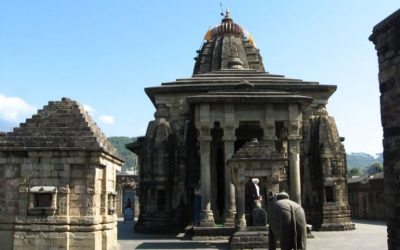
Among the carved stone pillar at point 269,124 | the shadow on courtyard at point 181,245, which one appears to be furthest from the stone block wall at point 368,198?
the shadow on courtyard at point 181,245

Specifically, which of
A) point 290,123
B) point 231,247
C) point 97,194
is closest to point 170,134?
point 290,123

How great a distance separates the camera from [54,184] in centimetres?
1156

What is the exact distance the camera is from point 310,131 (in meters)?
25.8

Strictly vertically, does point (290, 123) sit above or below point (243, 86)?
below

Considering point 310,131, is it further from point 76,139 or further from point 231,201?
point 76,139

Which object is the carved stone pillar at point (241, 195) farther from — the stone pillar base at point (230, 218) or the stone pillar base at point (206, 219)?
the stone pillar base at point (206, 219)

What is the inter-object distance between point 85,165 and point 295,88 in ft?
54.1

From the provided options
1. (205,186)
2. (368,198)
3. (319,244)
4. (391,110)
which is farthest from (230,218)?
(368,198)

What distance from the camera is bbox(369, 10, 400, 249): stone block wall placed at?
8.01 m

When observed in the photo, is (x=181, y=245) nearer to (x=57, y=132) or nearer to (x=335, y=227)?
(x=57, y=132)

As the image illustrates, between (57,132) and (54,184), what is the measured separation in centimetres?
130

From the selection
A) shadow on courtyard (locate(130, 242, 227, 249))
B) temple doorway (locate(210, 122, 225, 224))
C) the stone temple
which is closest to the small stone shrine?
shadow on courtyard (locate(130, 242, 227, 249))

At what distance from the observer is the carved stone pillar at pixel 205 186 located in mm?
20250

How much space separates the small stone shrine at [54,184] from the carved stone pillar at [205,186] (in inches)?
343
